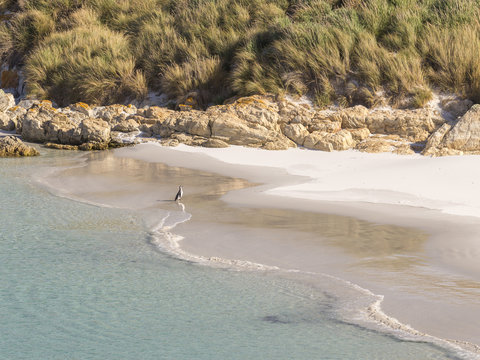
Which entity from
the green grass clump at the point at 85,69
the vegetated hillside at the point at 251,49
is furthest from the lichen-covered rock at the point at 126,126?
the green grass clump at the point at 85,69

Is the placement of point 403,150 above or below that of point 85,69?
below

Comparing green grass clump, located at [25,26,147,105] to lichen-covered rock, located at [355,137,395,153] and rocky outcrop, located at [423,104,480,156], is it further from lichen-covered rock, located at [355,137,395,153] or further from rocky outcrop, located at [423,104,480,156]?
rocky outcrop, located at [423,104,480,156]

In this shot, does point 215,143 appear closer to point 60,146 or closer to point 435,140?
point 60,146

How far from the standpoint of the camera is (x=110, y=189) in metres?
8.41

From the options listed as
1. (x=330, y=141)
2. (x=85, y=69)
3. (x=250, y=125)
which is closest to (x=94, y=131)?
(x=250, y=125)

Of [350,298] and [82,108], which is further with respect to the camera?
[82,108]

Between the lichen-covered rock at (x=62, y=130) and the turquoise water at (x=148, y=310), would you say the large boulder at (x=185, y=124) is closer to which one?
the lichen-covered rock at (x=62, y=130)

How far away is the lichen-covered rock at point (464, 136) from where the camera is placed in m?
10.2

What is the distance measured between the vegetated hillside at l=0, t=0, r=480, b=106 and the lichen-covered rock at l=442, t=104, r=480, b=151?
1.20 m

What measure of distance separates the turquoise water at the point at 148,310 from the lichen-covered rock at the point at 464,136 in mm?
6129

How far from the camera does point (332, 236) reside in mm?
5906

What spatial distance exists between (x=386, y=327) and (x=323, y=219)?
106 inches

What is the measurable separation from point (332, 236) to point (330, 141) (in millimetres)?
5236

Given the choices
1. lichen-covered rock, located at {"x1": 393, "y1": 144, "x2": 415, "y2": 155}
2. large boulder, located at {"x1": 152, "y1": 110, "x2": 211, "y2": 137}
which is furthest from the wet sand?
large boulder, located at {"x1": 152, "y1": 110, "x2": 211, "y2": 137}
